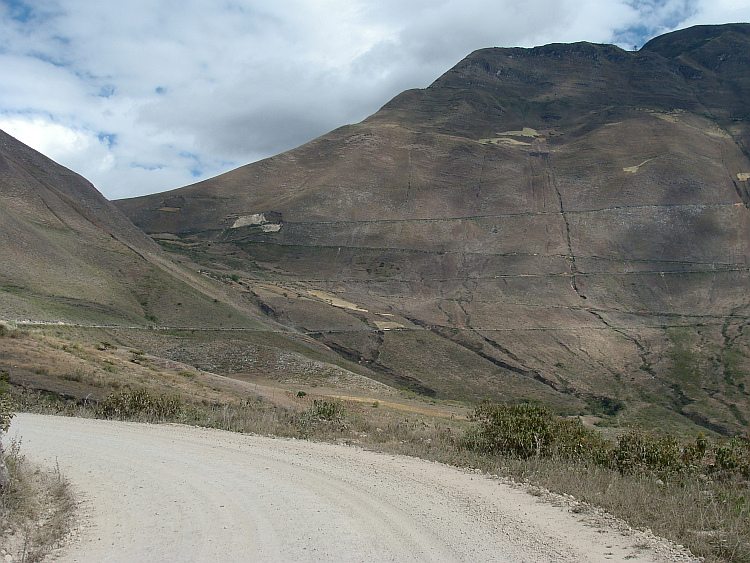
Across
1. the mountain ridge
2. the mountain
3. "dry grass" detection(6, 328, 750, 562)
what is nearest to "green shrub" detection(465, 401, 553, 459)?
"dry grass" detection(6, 328, 750, 562)

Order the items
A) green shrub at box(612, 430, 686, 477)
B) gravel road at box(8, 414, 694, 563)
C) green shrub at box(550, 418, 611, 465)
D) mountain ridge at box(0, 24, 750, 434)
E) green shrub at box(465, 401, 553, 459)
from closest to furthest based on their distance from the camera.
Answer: gravel road at box(8, 414, 694, 563) → green shrub at box(612, 430, 686, 477) → green shrub at box(550, 418, 611, 465) → green shrub at box(465, 401, 553, 459) → mountain ridge at box(0, 24, 750, 434)

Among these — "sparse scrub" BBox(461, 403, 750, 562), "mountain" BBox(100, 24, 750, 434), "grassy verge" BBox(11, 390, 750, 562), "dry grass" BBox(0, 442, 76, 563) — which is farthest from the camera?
"mountain" BBox(100, 24, 750, 434)

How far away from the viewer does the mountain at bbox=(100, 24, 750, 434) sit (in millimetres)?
61344

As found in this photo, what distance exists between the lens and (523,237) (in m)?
96.5

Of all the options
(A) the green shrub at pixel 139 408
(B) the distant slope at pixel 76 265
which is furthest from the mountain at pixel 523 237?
(A) the green shrub at pixel 139 408

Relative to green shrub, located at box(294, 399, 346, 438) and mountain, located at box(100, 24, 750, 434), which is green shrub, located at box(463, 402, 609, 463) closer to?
green shrub, located at box(294, 399, 346, 438)

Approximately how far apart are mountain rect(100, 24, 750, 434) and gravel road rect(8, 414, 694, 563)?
1842 inches

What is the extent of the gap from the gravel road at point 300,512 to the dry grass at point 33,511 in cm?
22

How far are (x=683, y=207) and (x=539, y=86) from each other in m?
83.3

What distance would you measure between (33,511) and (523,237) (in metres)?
95.4

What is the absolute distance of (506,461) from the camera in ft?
35.2

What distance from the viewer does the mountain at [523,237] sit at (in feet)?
201

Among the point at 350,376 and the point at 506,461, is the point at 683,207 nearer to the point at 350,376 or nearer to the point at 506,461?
the point at 350,376

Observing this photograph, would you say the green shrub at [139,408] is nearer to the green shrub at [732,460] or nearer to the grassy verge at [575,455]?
the grassy verge at [575,455]
